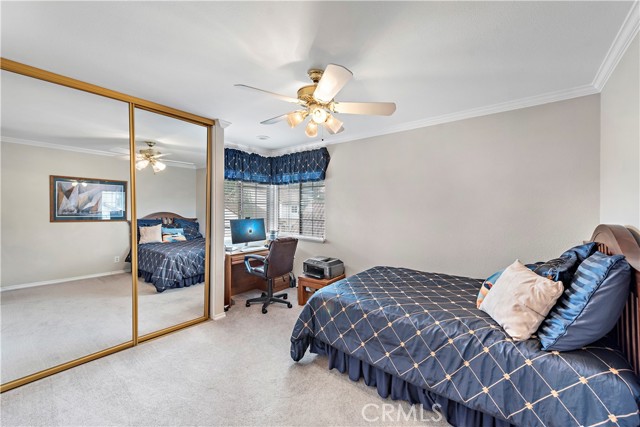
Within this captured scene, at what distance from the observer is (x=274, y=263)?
3.51 meters

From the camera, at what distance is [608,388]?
47.4 inches

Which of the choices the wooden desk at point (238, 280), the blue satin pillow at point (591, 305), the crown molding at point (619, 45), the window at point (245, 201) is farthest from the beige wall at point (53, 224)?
the crown molding at point (619, 45)

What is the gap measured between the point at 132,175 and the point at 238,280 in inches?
85.2

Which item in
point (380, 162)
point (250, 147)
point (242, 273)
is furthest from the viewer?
point (250, 147)

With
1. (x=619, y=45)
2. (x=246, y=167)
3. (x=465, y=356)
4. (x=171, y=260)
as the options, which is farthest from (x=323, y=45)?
(x=246, y=167)

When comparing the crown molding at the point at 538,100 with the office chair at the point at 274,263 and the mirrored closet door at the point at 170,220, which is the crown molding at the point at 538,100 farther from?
the office chair at the point at 274,263

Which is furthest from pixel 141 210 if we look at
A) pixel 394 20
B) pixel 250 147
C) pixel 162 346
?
pixel 394 20

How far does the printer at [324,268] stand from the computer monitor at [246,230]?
3.34ft

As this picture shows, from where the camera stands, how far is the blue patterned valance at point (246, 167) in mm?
4117

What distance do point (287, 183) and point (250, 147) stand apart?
0.87 meters

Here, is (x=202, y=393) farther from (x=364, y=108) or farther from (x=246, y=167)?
(x=246, y=167)

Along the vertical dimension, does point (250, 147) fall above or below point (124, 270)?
above

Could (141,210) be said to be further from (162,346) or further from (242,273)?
(242,273)

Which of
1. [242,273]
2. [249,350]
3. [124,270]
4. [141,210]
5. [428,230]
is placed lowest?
[249,350]
